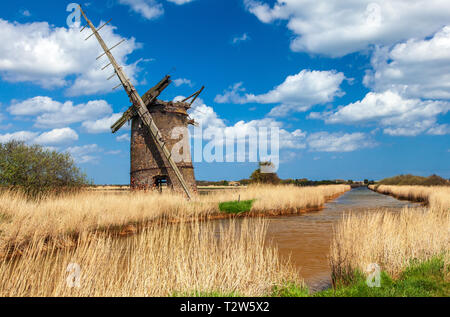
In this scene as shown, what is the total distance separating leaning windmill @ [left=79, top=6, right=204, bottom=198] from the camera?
17609 millimetres

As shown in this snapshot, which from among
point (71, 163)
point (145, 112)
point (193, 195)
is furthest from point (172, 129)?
point (71, 163)

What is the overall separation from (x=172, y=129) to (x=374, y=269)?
1423 centimetres

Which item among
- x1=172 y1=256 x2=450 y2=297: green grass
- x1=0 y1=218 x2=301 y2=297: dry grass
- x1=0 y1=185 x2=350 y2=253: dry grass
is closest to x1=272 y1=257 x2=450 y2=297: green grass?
x1=172 y1=256 x2=450 y2=297: green grass

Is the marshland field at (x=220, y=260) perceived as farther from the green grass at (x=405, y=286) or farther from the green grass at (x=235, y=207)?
the green grass at (x=235, y=207)

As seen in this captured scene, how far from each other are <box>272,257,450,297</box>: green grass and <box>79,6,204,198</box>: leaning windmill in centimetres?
1262

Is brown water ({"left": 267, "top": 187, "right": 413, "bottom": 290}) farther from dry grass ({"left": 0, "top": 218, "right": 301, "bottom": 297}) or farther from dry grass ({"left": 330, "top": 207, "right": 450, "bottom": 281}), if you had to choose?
dry grass ({"left": 0, "top": 218, "right": 301, "bottom": 297})

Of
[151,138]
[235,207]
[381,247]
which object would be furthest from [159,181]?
[381,247]

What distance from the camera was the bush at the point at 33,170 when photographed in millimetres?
14141

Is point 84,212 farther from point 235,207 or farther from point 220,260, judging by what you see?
point 235,207

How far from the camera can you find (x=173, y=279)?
4.74 m

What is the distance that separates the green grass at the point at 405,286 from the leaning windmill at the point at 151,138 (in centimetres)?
1262

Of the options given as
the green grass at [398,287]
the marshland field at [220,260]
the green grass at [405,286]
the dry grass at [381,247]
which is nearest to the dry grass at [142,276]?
the marshland field at [220,260]
